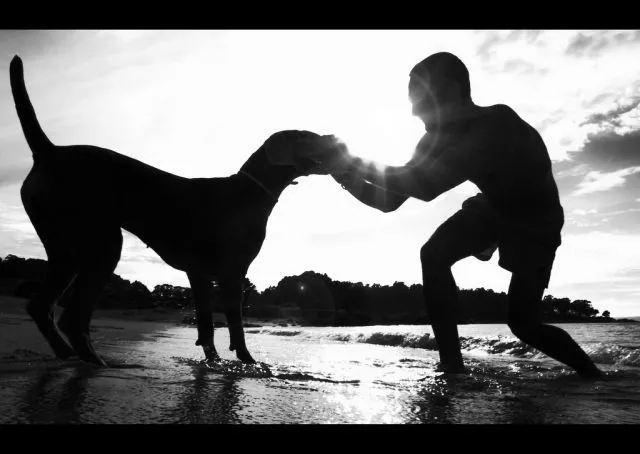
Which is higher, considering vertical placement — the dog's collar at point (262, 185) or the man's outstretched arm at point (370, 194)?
the dog's collar at point (262, 185)

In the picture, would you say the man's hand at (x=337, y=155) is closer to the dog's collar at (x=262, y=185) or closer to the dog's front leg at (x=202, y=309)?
the dog's collar at (x=262, y=185)

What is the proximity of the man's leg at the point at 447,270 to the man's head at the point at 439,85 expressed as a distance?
750mm

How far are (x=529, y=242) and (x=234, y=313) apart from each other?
2244mm

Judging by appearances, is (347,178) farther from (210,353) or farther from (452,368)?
(210,353)

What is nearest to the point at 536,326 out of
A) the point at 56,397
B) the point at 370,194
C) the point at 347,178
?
the point at 370,194

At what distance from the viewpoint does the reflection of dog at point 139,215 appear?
10.7 ft

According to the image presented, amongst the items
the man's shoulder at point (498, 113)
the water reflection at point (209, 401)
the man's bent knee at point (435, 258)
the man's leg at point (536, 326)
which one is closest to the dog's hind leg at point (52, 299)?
the water reflection at point (209, 401)

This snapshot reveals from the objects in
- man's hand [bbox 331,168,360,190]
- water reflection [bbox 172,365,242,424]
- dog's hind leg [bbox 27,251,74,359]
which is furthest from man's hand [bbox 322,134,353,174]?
dog's hind leg [bbox 27,251,74,359]

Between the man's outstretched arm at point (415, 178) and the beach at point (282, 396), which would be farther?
the man's outstretched arm at point (415, 178)

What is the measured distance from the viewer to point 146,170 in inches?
147
